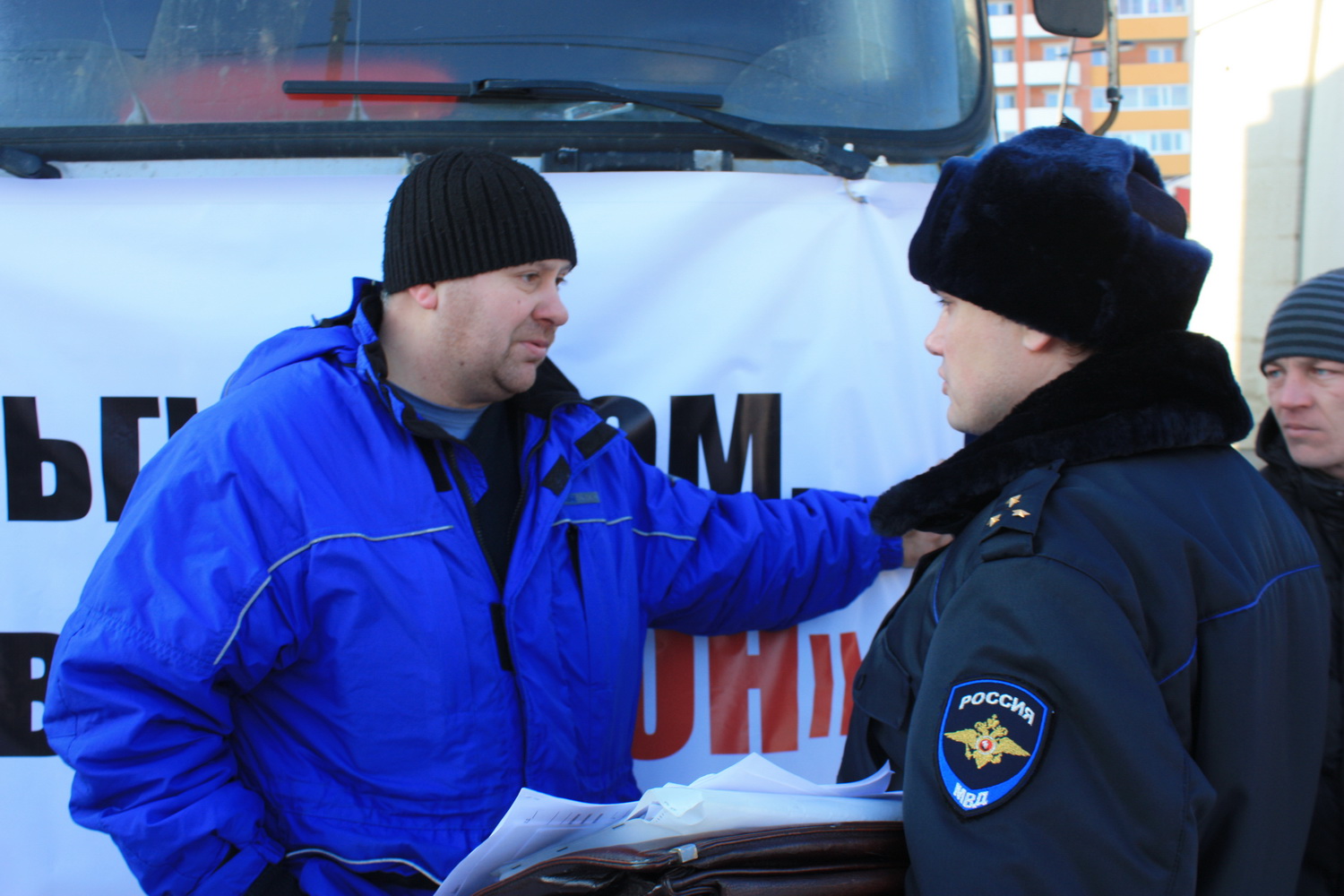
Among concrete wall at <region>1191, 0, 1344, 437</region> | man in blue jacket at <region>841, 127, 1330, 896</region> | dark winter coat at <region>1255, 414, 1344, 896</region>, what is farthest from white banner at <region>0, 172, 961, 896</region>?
concrete wall at <region>1191, 0, 1344, 437</region>

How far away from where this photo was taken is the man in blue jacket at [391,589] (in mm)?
1408

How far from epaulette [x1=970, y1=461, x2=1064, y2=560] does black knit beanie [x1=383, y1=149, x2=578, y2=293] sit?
3.19 feet

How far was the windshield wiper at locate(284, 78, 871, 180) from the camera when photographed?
74.9 inches

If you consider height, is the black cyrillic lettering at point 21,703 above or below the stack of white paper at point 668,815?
below

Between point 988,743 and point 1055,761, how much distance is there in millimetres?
61

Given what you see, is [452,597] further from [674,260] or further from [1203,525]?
[1203,525]

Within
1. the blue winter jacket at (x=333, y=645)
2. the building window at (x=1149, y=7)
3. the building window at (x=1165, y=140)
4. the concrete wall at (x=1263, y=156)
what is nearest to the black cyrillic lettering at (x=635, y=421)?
the blue winter jacket at (x=333, y=645)

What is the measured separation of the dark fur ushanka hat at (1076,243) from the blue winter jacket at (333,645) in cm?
84

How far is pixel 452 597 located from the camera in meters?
1.56

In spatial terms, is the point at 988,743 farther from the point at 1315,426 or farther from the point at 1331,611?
the point at 1315,426

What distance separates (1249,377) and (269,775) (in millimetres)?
4063

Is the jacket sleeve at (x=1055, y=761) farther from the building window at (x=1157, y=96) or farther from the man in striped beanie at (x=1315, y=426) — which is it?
the building window at (x=1157, y=96)

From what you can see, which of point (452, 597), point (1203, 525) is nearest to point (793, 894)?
point (1203, 525)

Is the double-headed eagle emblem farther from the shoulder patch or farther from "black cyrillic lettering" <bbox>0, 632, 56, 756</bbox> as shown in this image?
"black cyrillic lettering" <bbox>0, 632, 56, 756</bbox>
